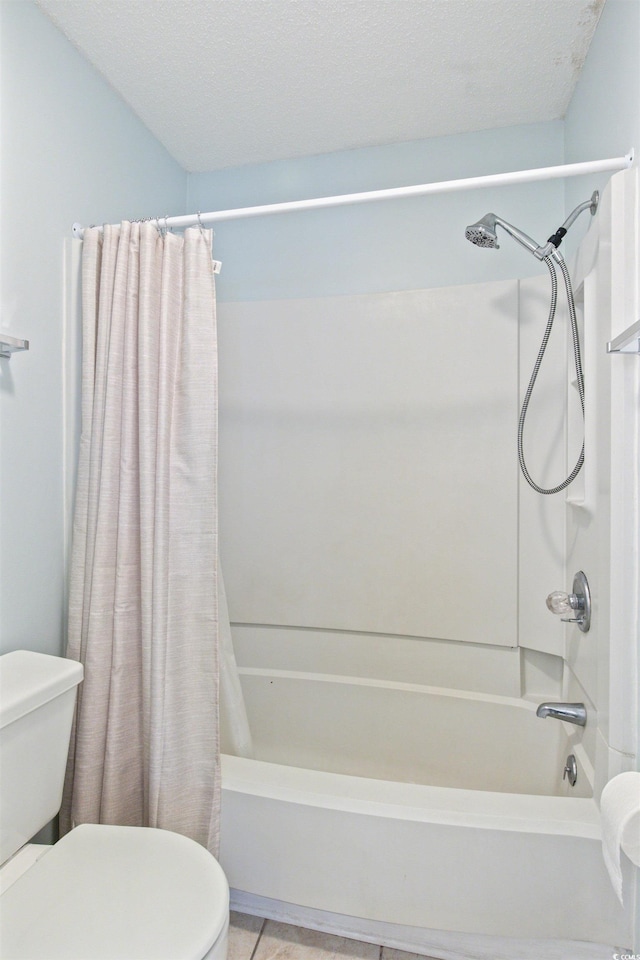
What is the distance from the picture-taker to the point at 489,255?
204 centimetres

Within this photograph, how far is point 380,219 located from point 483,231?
0.73m

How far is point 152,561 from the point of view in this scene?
140 cm

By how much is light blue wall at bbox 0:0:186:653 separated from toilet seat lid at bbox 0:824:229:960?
54cm

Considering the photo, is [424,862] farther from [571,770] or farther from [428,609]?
[428,609]

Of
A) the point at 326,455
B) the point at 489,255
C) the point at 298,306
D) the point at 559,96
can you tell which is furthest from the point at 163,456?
the point at 559,96

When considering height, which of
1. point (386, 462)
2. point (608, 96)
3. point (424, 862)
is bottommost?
point (424, 862)

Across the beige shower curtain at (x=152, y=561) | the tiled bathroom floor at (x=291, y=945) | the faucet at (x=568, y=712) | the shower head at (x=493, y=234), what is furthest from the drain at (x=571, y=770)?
the shower head at (x=493, y=234)

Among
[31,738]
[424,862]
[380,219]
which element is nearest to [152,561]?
[31,738]

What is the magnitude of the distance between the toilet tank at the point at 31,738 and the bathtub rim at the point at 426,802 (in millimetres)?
430

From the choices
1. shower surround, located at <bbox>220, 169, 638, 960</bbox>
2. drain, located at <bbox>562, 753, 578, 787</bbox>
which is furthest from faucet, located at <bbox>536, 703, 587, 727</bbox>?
drain, located at <bbox>562, 753, 578, 787</bbox>

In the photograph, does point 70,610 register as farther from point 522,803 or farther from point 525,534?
point 525,534

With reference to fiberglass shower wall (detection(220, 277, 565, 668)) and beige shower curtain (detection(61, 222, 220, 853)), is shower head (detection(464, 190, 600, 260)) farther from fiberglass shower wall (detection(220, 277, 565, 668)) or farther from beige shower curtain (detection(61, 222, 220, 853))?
beige shower curtain (detection(61, 222, 220, 853))

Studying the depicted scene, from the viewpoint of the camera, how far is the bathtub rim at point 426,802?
1197 millimetres

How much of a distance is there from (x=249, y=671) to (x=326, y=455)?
961mm
